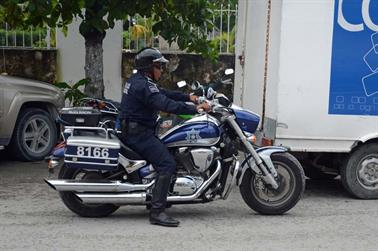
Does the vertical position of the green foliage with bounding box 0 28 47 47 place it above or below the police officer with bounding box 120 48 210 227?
above

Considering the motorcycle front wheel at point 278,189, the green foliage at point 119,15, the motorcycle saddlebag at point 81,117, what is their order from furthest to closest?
the green foliage at point 119,15 < the motorcycle front wheel at point 278,189 < the motorcycle saddlebag at point 81,117

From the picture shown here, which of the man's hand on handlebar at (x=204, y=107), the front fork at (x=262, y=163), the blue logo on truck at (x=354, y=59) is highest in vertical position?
the blue logo on truck at (x=354, y=59)

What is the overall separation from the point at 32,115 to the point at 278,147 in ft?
14.1

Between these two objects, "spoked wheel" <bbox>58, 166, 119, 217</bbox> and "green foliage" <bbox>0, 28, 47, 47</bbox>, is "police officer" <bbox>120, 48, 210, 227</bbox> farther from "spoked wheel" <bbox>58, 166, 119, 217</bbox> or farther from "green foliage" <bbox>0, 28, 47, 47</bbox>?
"green foliage" <bbox>0, 28, 47, 47</bbox>

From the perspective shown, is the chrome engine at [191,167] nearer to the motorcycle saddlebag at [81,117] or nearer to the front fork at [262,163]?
the front fork at [262,163]

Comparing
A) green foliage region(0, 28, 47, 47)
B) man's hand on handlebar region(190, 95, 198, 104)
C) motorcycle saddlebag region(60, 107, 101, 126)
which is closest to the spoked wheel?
motorcycle saddlebag region(60, 107, 101, 126)

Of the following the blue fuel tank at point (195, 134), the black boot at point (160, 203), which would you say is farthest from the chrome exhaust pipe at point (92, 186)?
the blue fuel tank at point (195, 134)

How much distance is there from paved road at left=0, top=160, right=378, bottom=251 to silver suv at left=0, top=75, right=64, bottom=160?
171 cm

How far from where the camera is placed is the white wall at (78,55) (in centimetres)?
1182

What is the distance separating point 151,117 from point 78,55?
19.8 ft

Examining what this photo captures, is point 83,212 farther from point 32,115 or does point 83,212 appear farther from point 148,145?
point 32,115

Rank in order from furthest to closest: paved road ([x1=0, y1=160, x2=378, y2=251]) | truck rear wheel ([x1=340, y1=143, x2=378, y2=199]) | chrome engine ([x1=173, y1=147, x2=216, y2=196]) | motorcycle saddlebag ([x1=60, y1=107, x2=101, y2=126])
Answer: truck rear wheel ([x1=340, y1=143, x2=378, y2=199]) < motorcycle saddlebag ([x1=60, y1=107, x2=101, y2=126]) < chrome engine ([x1=173, y1=147, x2=216, y2=196]) < paved road ([x1=0, y1=160, x2=378, y2=251])

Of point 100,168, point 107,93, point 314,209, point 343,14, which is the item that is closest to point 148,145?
point 100,168

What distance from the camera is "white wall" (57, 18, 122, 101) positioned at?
11.8m
